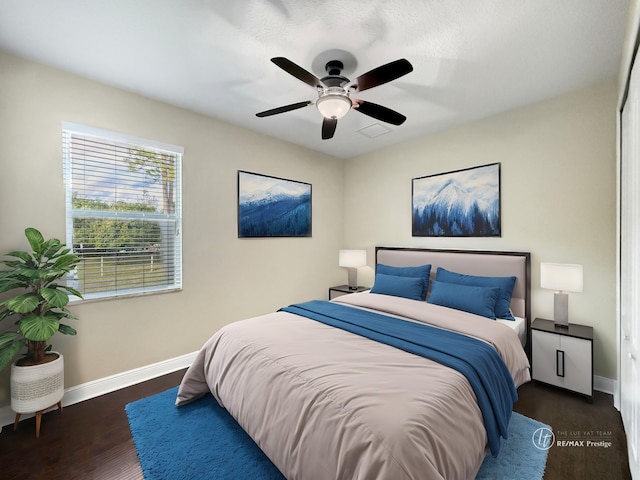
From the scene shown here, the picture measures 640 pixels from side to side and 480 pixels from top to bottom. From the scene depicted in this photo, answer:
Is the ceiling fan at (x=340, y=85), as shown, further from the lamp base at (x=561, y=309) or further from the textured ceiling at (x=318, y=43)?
the lamp base at (x=561, y=309)

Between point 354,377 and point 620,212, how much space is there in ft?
7.97

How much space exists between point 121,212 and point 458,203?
11.8 ft

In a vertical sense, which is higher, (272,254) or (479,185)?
(479,185)

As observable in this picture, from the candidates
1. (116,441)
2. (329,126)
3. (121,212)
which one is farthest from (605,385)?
(121,212)

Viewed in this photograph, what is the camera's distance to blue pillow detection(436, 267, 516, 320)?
269 cm

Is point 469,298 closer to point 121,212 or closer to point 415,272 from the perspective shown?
point 415,272

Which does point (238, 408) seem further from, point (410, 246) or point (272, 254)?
point (410, 246)

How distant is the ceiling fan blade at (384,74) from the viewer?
5.42 feet

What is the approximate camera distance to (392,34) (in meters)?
1.88

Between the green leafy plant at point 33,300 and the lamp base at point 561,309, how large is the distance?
3966mm

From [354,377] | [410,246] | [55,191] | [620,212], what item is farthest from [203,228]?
[620,212]

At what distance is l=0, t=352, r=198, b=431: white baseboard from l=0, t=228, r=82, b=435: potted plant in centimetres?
17

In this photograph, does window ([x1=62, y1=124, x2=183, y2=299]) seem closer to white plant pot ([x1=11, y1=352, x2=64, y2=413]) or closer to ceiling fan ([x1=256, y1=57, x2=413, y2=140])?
white plant pot ([x1=11, y1=352, x2=64, y2=413])

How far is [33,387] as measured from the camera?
1.92 metres
